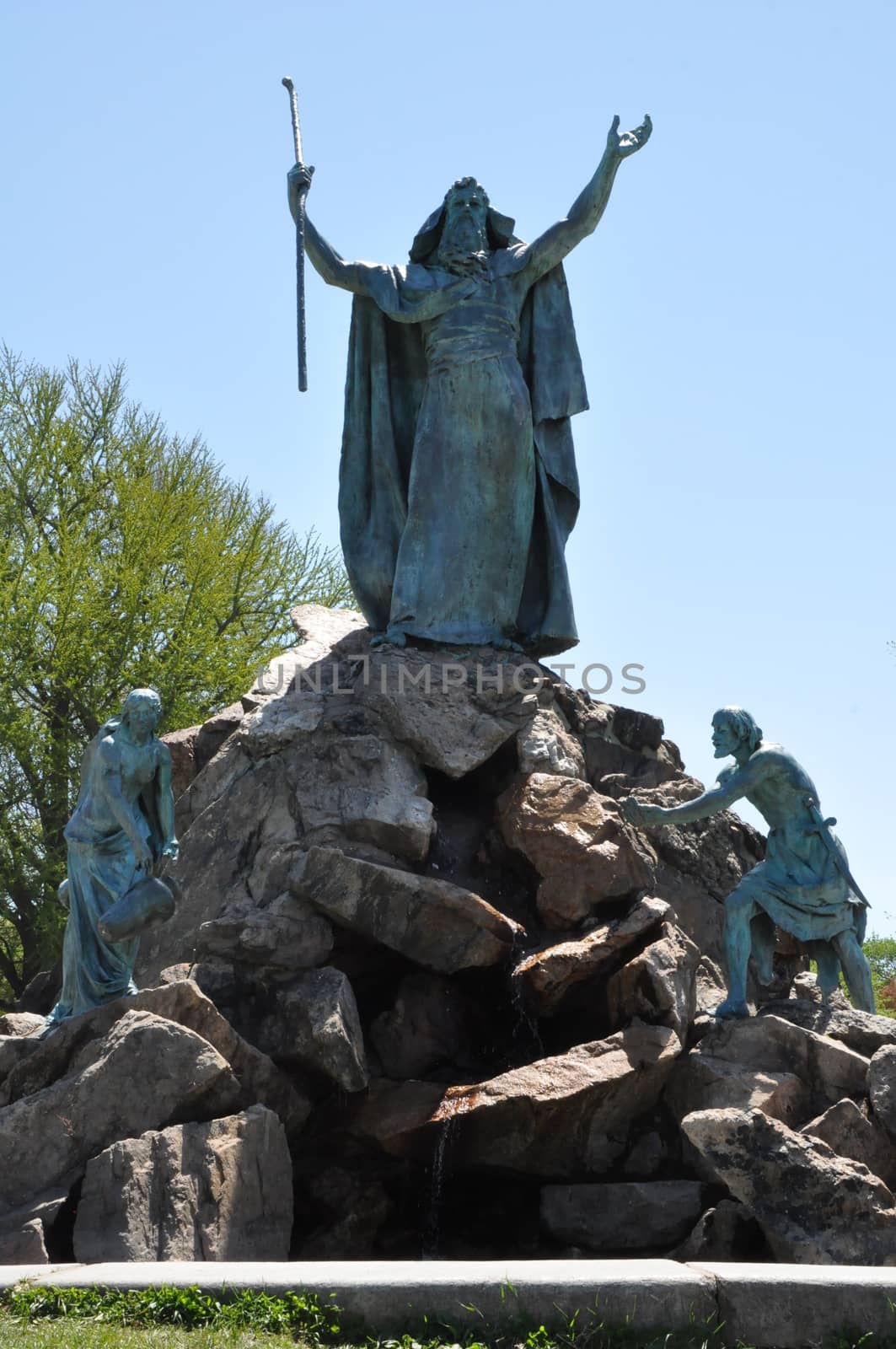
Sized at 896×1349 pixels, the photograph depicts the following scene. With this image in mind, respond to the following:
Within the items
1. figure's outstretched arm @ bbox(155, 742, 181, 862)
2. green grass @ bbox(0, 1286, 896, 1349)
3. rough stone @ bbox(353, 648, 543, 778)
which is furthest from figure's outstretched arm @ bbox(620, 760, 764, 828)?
green grass @ bbox(0, 1286, 896, 1349)

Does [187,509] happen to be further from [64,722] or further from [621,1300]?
[621,1300]

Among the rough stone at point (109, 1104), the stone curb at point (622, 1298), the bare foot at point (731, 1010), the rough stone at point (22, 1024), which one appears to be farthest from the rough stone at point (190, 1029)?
the stone curb at point (622, 1298)

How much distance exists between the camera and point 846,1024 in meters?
9.84

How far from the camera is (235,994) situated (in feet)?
31.8

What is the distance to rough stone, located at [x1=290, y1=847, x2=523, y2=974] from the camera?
393 inches

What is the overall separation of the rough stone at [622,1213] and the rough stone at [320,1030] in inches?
46.2

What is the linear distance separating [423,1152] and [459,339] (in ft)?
18.8

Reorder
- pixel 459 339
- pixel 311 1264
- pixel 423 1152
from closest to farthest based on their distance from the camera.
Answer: pixel 311 1264 → pixel 423 1152 → pixel 459 339

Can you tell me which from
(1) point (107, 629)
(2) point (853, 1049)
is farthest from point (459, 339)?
(1) point (107, 629)

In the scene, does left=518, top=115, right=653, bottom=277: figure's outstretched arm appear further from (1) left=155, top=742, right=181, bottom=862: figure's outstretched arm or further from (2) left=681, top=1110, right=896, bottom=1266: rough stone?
(2) left=681, top=1110, right=896, bottom=1266: rough stone

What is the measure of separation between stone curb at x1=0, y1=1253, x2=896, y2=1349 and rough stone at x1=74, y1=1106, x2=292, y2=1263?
4.96 ft

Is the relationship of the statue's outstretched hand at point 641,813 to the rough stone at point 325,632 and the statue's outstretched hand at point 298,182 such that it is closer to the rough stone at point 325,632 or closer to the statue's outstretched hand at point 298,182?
the rough stone at point 325,632

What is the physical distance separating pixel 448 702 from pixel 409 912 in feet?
5.82

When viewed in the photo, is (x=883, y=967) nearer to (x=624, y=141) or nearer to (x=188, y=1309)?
(x=624, y=141)
